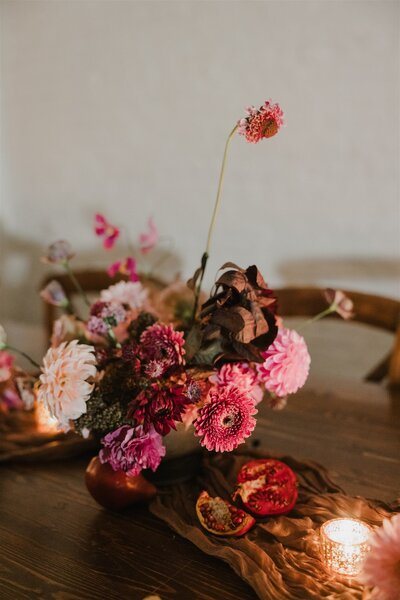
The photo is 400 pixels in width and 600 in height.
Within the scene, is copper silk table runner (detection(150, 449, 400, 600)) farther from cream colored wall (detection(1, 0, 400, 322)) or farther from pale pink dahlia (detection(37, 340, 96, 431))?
cream colored wall (detection(1, 0, 400, 322))

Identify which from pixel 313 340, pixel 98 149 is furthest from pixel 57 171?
pixel 313 340

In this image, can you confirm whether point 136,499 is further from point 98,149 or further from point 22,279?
point 22,279

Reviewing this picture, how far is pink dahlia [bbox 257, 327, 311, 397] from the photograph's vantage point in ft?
2.79

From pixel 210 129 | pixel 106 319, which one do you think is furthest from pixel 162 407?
pixel 210 129

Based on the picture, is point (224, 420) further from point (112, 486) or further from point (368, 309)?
point (368, 309)

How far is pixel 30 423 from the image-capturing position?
47.4 inches

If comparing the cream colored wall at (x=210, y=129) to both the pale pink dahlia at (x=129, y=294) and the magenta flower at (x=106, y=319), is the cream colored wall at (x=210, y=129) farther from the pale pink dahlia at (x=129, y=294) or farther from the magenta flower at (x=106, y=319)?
the magenta flower at (x=106, y=319)

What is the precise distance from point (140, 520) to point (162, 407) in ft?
0.78

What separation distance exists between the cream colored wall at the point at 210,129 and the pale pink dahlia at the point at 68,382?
1.29 meters

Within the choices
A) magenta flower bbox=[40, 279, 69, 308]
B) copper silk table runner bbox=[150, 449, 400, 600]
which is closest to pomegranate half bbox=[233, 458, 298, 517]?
copper silk table runner bbox=[150, 449, 400, 600]

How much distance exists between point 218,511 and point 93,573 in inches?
7.7

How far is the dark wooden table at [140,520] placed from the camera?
2.48ft

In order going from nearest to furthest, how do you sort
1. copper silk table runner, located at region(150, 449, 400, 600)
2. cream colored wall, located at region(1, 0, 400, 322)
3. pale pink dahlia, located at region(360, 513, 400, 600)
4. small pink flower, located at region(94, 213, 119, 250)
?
pale pink dahlia, located at region(360, 513, 400, 600), copper silk table runner, located at region(150, 449, 400, 600), small pink flower, located at region(94, 213, 119, 250), cream colored wall, located at region(1, 0, 400, 322)

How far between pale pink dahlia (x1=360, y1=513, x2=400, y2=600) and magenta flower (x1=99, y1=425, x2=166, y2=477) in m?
0.31
